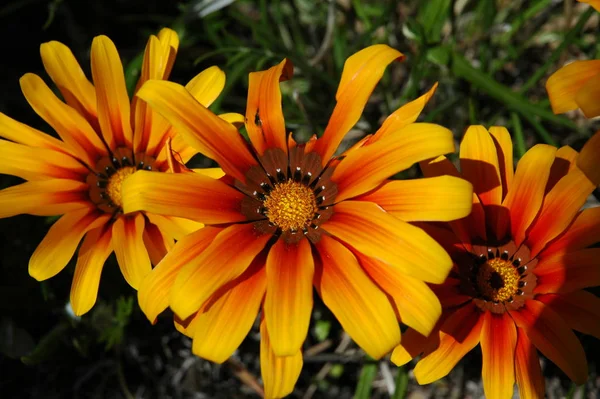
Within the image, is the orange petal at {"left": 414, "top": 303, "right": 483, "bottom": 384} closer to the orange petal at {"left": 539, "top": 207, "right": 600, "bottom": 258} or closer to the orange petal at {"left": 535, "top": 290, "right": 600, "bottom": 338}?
the orange petal at {"left": 535, "top": 290, "right": 600, "bottom": 338}

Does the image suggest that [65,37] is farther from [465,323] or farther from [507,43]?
[465,323]

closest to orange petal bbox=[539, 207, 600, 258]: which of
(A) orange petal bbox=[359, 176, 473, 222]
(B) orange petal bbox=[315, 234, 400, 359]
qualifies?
(A) orange petal bbox=[359, 176, 473, 222]

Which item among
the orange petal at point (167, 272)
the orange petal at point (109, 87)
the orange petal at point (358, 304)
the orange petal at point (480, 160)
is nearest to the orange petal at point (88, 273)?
the orange petal at point (167, 272)

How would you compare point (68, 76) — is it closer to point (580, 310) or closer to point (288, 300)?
point (288, 300)

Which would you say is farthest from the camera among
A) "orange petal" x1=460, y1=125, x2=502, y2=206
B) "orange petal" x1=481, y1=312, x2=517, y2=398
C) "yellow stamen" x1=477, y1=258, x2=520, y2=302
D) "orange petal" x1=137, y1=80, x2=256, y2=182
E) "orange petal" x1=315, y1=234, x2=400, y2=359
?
"yellow stamen" x1=477, y1=258, x2=520, y2=302

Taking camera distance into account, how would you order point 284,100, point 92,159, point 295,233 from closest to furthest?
1. point 295,233
2. point 92,159
3. point 284,100

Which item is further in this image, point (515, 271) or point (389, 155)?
point (515, 271)

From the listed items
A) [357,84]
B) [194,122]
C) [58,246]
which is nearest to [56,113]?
[58,246]
